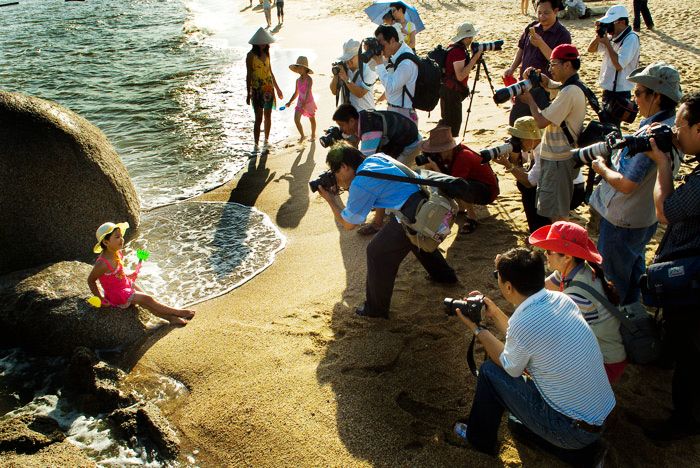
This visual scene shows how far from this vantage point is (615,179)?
365 cm

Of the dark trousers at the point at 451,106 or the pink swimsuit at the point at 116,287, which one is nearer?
the pink swimsuit at the point at 116,287

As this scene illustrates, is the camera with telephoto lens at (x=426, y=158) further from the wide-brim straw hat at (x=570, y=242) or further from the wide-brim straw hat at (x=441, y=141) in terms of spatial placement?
the wide-brim straw hat at (x=570, y=242)

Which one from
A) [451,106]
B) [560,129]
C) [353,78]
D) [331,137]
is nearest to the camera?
[560,129]

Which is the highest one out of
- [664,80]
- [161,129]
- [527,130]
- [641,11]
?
[641,11]

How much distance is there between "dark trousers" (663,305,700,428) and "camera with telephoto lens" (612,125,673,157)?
0.93 metres

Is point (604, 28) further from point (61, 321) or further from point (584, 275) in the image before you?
point (61, 321)

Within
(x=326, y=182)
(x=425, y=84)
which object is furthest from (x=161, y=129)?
(x=326, y=182)

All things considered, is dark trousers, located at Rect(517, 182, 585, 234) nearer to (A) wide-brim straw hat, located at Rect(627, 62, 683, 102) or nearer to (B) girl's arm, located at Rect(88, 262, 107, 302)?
(A) wide-brim straw hat, located at Rect(627, 62, 683, 102)

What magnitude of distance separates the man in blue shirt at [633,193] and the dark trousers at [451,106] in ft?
10.3

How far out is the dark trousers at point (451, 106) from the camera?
6.86 metres

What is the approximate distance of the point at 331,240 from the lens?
6066mm

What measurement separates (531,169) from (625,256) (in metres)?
1.46

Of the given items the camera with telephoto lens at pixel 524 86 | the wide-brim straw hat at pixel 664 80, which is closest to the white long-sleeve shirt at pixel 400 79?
the camera with telephoto lens at pixel 524 86

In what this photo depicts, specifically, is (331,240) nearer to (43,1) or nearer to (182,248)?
(182,248)
